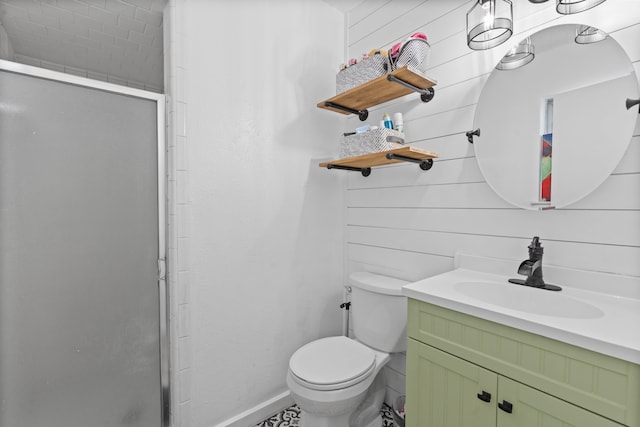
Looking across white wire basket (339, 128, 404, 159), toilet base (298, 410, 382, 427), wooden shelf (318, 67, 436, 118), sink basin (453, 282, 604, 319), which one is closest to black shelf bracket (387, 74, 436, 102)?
wooden shelf (318, 67, 436, 118)

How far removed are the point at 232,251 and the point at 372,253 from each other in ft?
2.85

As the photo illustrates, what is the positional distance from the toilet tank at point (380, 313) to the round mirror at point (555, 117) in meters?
0.71

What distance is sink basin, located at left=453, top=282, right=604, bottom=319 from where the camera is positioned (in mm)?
1025

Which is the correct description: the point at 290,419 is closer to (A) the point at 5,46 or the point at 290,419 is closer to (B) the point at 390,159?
(B) the point at 390,159

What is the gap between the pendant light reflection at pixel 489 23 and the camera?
1.17 m

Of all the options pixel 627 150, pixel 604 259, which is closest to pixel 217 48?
pixel 627 150

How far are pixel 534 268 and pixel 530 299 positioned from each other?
0.42 feet

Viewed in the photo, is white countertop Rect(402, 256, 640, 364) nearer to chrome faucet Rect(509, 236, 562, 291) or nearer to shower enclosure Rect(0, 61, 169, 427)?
chrome faucet Rect(509, 236, 562, 291)

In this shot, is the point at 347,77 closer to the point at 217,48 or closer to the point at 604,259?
the point at 217,48

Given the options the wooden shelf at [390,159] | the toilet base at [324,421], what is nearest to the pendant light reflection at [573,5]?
the wooden shelf at [390,159]

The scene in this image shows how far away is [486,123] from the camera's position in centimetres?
137

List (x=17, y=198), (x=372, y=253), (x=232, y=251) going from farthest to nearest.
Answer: (x=372, y=253)
(x=232, y=251)
(x=17, y=198)

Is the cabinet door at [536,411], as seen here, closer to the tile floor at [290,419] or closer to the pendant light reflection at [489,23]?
the tile floor at [290,419]

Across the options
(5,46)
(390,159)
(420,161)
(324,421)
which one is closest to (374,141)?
(390,159)
